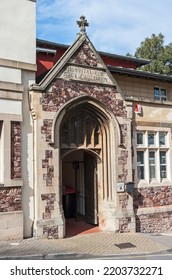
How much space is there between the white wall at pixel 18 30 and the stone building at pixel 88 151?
125 centimetres

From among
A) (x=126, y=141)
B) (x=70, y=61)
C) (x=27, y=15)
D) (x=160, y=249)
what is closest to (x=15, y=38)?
(x=27, y=15)

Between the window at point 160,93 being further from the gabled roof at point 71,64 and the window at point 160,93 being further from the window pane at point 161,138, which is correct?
the gabled roof at point 71,64

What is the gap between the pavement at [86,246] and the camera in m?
9.52

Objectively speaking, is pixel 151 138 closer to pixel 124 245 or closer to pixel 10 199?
pixel 124 245

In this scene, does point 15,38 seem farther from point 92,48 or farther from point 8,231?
point 8,231

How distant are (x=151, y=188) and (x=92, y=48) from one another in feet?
22.4

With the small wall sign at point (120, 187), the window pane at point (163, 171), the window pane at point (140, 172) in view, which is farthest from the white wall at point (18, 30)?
the window pane at point (163, 171)

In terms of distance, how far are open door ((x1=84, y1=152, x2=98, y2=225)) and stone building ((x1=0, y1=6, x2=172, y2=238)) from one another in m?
0.04

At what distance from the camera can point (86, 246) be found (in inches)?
423

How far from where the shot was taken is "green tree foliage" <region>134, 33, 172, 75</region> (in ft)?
119

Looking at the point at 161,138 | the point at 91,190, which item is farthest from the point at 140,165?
the point at 91,190

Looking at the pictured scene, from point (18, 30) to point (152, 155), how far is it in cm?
816

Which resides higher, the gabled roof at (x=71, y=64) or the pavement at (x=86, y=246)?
the gabled roof at (x=71, y=64)

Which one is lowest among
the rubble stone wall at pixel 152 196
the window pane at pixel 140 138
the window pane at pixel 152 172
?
the rubble stone wall at pixel 152 196
